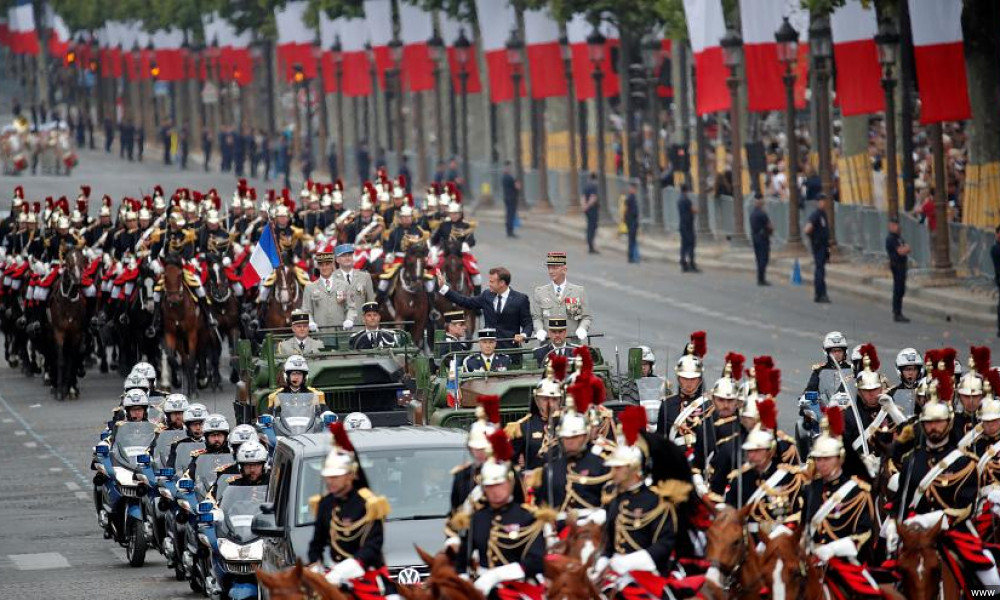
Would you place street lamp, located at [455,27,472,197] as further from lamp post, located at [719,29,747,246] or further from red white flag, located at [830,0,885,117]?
red white flag, located at [830,0,885,117]

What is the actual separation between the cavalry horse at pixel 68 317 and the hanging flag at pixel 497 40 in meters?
25.2

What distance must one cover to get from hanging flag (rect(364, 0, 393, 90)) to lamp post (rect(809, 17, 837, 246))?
23553 mm

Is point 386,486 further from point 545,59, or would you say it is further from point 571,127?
point 545,59

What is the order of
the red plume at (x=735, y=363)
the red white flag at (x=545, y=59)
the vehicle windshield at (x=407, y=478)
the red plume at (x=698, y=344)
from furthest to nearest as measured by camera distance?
the red white flag at (x=545, y=59), the red plume at (x=698, y=344), the red plume at (x=735, y=363), the vehicle windshield at (x=407, y=478)

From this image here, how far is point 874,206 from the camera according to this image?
4600 cm

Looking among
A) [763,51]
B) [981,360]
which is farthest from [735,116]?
[981,360]

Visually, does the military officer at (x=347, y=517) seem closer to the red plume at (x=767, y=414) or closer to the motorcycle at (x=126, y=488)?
the red plume at (x=767, y=414)

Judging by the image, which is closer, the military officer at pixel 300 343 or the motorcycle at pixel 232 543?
the motorcycle at pixel 232 543

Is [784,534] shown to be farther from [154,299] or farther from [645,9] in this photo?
[645,9]

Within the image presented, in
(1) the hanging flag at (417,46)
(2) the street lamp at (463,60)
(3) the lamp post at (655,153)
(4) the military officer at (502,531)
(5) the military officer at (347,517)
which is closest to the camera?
(4) the military officer at (502,531)

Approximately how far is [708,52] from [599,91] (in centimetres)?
736

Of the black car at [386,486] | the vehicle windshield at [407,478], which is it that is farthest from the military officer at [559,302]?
the vehicle windshield at [407,478]

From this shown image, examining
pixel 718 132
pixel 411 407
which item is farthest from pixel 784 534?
pixel 718 132

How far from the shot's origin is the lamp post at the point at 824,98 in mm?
43219
